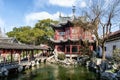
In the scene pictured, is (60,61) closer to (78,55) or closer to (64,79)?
(78,55)

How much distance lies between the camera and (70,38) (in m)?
45.7

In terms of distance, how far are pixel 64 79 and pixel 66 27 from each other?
2670 centimetres

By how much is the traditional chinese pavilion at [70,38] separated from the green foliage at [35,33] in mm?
13867

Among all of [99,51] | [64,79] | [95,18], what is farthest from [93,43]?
[64,79]

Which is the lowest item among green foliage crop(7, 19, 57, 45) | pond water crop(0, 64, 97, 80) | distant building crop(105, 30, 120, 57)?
pond water crop(0, 64, 97, 80)

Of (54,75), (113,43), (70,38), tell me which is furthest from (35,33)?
(54,75)

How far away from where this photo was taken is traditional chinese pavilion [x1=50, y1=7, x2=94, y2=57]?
44844mm

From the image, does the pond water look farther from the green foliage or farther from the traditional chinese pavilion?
the green foliage

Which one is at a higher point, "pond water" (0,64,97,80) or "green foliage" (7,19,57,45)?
"green foliage" (7,19,57,45)

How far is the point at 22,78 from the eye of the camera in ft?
72.8

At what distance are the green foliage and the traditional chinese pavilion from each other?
13.9 meters

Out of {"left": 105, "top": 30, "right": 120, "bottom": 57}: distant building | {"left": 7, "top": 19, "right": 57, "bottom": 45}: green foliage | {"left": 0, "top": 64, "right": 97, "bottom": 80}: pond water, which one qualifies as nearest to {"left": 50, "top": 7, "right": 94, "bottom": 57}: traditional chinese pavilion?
{"left": 105, "top": 30, "right": 120, "bottom": 57}: distant building

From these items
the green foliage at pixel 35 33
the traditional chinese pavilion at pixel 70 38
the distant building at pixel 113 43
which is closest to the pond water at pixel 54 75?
the distant building at pixel 113 43

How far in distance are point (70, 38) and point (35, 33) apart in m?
20.3
